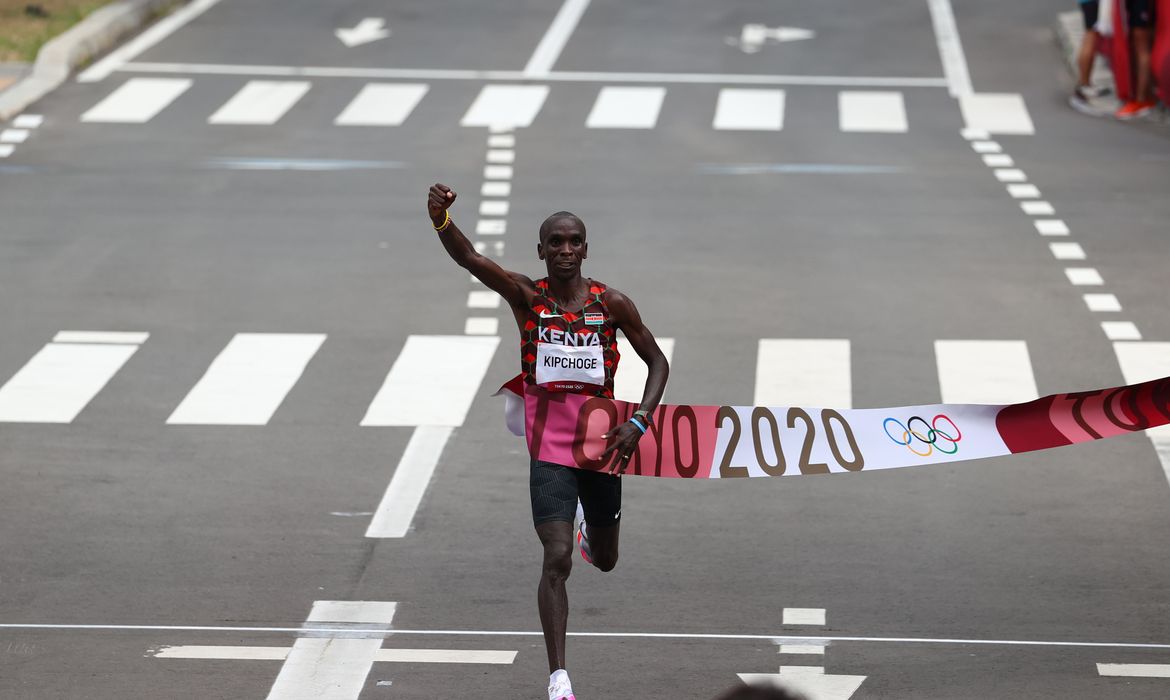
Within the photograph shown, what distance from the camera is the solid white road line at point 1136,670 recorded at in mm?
9062

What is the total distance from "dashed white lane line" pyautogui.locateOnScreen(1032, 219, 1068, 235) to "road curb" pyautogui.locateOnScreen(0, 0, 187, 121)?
13.0 m

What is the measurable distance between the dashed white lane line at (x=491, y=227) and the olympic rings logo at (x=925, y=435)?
980cm

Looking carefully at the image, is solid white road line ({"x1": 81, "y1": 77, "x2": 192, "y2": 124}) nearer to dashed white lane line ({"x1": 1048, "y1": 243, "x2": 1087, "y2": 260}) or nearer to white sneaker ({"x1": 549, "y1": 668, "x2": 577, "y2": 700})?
dashed white lane line ({"x1": 1048, "y1": 243, "x2": 1087, "y2": 260})

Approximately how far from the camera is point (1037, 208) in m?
20.2

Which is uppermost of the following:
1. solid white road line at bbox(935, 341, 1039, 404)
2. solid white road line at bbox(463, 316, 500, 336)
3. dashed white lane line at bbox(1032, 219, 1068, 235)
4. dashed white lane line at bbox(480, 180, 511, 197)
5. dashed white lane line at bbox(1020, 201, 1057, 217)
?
solid white road line at bbox(463, 316, 500, 336)

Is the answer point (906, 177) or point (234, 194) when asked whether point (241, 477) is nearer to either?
point (234, 194)

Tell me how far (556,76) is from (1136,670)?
19.5 m

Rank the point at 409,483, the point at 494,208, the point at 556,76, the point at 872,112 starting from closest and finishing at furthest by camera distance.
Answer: the point at 409,483 < the point at 494,208 < the point at 872,112 < the point at 556,76

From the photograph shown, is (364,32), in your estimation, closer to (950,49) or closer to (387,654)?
(950,49)

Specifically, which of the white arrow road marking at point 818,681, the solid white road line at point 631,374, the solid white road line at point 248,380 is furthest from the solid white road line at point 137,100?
the white arrow road marking at point 818,681

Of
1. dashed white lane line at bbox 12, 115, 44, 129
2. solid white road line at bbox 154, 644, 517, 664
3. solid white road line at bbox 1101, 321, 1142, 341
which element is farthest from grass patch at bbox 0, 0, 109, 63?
solid white road line at bbox 154, 644, 517, 664

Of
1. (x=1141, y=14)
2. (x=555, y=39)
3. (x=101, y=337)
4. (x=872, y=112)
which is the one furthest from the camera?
(x=555, y=39)

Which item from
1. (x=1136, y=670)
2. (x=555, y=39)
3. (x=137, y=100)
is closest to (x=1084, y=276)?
(x=1136, y=670)

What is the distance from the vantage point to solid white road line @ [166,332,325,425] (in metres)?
13.8
